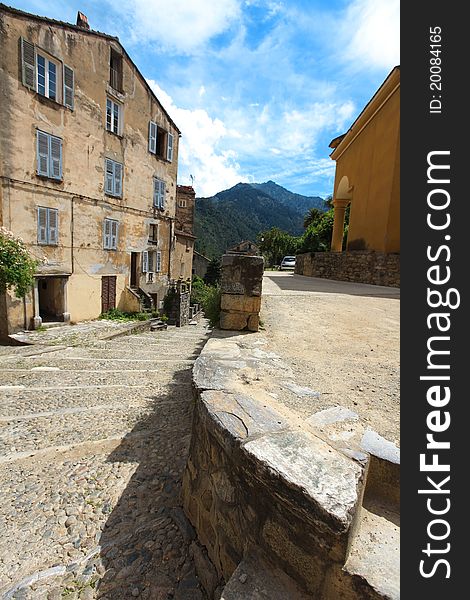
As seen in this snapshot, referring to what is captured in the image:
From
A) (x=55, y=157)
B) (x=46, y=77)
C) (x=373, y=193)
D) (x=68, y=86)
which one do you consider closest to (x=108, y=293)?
(x=55, y=157)

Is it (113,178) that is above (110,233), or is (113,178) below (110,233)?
above

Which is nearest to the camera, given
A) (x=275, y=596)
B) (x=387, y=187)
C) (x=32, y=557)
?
(x=275, y=596)

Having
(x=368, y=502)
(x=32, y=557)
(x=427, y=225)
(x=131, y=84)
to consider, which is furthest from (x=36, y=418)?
(x=131, y=84)

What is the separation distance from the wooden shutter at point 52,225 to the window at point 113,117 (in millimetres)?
4846

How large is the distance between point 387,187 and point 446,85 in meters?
11.4

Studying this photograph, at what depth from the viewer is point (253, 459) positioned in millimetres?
1583

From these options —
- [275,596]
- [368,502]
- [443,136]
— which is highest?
[443,136]

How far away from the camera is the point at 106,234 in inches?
545

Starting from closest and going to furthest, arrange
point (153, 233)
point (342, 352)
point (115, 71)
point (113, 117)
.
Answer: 1. point (342, 352)
2. point (115, 71)
3. point (113, 117)
4. point (153, 233)

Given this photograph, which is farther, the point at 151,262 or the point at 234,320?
the point at 151,262

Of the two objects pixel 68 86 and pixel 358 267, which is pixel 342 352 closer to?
pixel 358 267

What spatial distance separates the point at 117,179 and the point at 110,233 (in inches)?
100

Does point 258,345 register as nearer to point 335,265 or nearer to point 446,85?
point 446,85

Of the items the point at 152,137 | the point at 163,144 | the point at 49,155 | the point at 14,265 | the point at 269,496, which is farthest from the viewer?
the point at 163,144
